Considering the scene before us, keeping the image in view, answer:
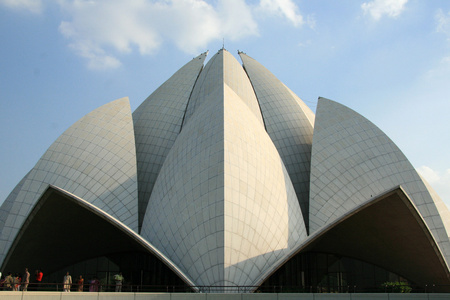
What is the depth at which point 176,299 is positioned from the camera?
14602mm

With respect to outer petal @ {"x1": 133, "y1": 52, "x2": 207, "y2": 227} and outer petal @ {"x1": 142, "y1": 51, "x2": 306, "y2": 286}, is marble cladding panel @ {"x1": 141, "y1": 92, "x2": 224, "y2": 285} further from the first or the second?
outer petal @ {"x1": 133, "y1": 52, "x2": 207, "y2": 227}

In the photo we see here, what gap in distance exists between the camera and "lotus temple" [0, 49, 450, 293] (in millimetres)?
18562

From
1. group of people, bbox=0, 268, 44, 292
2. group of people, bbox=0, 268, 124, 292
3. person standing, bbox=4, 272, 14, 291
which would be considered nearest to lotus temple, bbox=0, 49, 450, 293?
group of people, bbox=0, 268, 124, 292

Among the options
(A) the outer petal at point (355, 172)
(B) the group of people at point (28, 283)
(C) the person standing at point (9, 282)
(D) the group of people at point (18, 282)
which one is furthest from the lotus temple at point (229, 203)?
(C) the person standing at point (9, 282)

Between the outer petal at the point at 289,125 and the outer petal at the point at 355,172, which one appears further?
the outer petal at the point at 289,125

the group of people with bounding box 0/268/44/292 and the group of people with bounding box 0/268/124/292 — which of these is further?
the group of people with bounding box 0/268/124/292

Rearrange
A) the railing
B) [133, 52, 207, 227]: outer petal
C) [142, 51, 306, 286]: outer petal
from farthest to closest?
[133, 52, 207, 227]: outer petal
[142, 51, 306, 286]: outer petal
the railing

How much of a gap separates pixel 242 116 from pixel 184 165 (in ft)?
13.0

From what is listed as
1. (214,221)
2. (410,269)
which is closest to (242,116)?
(214,221)

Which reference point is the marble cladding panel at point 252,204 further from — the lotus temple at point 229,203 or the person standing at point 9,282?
the person standing at point 9,282

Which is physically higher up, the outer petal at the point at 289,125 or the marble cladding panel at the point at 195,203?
the outer petal at the point at 289,125

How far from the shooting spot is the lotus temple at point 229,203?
18562 millimetres

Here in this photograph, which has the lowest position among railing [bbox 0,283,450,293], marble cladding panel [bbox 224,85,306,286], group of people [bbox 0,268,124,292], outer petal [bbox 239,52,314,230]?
railing [bbox 0,283,450,293]

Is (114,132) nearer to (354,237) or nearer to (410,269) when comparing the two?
(354,237)
